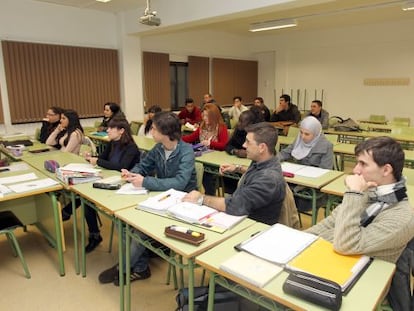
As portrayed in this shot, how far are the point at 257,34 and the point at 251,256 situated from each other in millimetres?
9478

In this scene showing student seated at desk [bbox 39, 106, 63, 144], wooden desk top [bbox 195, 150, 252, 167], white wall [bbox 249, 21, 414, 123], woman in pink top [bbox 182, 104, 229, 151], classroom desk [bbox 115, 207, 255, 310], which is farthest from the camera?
white wall [bbox 249, 21, 414, 123]

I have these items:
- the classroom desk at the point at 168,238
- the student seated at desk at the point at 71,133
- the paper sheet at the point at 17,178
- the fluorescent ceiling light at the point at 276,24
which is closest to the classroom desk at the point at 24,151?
the student seated at desk at the point at 71,133

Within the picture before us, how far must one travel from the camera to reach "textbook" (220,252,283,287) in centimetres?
133

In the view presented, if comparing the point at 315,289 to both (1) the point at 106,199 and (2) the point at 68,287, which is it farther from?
(2) the point at 68,287

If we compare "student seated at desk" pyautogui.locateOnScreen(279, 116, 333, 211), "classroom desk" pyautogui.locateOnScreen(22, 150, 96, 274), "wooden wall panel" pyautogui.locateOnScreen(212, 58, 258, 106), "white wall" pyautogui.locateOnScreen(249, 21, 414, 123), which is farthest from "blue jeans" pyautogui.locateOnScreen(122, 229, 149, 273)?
"white wall" pyautogui.locateOnScreen(249, 21, 414, 123)

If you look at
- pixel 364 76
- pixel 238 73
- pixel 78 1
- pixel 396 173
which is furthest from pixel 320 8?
pixel 396 173

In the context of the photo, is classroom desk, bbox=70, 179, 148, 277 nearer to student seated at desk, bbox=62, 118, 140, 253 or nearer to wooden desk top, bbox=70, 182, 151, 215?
wooden desk top, bbox=70, 182, 151, 215

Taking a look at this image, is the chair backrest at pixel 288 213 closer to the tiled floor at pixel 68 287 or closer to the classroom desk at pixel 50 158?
the tiled floor at pixel 68 287

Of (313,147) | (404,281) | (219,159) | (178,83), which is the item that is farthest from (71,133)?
(178,83)

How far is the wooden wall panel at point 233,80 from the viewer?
9.23m

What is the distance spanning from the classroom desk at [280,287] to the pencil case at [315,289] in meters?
0.02

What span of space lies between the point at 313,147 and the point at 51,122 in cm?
356

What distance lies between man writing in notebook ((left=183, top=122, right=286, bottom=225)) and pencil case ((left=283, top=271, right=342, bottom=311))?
0.71 m

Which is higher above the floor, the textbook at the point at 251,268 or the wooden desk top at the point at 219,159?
the wooden desk top at the point at 219,159
